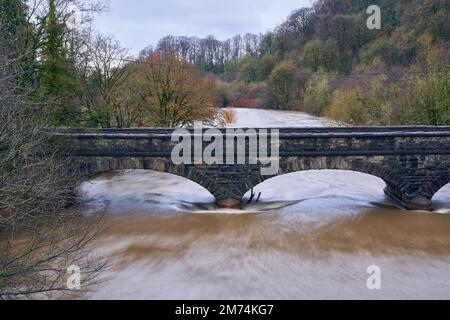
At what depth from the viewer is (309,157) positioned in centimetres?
1178

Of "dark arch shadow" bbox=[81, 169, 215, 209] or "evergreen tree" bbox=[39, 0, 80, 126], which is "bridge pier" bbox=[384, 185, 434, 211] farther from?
"evergreen tree" bbox=[39, 0, 80, 126]

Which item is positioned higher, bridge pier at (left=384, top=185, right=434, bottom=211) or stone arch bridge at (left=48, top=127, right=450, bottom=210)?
stone arch bridge at (left=48, top=127, right=450, bottom=210)

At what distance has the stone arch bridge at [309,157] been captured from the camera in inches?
460

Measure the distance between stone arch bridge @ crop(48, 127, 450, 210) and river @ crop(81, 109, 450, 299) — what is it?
2.55 ft

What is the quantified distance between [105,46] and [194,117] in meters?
5.56

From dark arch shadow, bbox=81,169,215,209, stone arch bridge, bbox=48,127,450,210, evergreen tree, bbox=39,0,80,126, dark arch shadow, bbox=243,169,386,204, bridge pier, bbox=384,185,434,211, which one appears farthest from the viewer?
dark arch shadow, bbox=243,169,386,204

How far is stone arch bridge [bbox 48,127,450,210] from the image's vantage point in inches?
460

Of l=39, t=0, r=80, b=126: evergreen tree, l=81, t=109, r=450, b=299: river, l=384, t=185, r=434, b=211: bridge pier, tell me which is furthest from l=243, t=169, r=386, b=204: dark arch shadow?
l=39, t=0, r=80, b=126: evergreen tree

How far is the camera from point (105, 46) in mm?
19656

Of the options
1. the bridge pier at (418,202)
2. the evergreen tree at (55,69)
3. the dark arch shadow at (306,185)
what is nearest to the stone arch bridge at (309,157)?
the bridge pier at (418,202)

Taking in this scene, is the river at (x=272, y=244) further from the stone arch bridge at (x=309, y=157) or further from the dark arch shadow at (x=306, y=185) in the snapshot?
the stone arch bridge at (x=309, y=157)

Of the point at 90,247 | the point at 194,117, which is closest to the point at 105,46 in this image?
the point at 194,117

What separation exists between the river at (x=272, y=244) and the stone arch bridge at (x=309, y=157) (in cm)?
78

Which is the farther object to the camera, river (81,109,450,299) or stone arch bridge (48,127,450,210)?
stone arch bridge (48,127,450,210)
